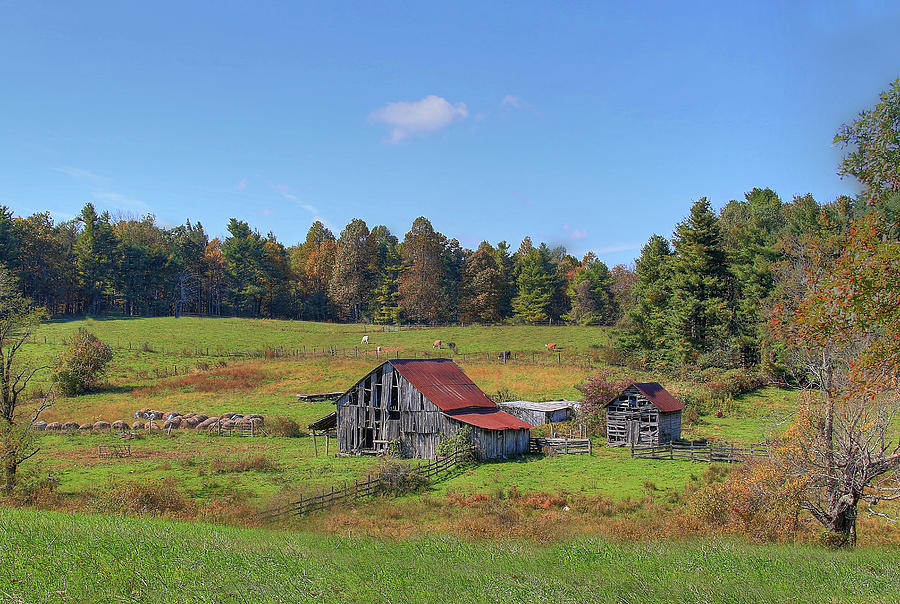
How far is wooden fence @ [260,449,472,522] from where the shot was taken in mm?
25156

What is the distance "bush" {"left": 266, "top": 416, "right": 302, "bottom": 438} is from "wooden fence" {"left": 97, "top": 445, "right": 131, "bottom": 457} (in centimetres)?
1025

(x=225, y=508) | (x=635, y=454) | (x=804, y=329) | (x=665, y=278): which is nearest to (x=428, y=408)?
(x=635, y=454)

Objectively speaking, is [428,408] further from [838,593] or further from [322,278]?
[322,278]

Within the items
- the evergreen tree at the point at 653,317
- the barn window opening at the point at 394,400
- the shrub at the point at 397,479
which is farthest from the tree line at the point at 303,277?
the shrub at the point at 397,479

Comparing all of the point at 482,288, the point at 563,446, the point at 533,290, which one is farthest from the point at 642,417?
the point at 482,288

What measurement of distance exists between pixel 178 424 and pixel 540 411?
29901 mm

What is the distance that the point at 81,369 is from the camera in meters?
62.5

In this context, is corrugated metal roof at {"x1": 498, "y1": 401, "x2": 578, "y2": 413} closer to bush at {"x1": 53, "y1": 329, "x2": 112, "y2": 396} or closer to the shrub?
the shrub

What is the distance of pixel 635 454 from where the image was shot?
39.8m

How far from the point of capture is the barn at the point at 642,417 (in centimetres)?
4275

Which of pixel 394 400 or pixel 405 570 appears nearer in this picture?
pixel 405 570

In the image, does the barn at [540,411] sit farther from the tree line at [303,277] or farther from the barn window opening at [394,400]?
the tree line at [303,277]

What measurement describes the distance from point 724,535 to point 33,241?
119m

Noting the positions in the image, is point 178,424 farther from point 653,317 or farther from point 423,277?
point 423,277
